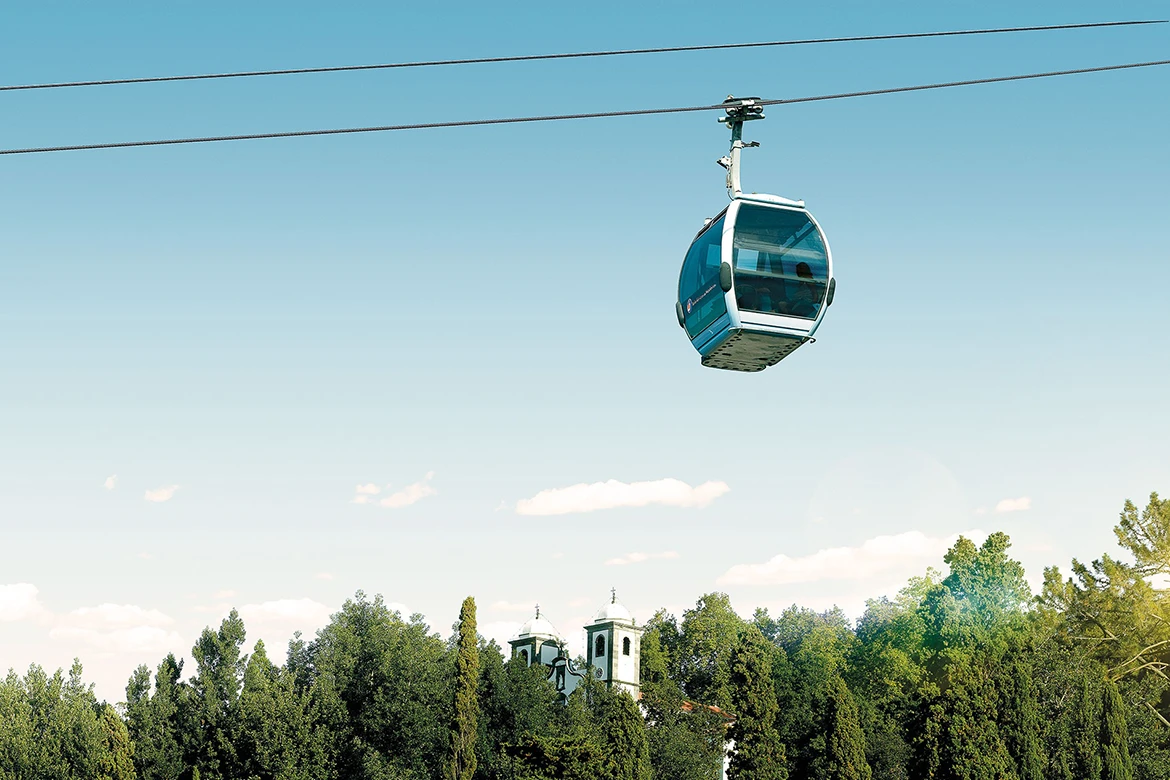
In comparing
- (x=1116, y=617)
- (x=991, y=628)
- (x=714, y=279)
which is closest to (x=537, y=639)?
(x=991, y=628)

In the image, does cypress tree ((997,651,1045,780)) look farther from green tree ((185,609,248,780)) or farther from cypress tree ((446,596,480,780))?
green tree ((185,609,248,780))

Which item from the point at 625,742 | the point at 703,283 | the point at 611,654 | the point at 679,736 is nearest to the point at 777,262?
the point at 703,283

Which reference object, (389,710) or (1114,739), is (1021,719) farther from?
(389,710)

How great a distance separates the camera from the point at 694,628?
91938mm

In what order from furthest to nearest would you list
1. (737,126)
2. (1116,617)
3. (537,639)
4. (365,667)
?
(537,639)
(1116,617)
(365,667)
(737,126)

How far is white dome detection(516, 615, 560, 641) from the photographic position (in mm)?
73625

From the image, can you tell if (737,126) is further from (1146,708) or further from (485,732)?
(1146,708)

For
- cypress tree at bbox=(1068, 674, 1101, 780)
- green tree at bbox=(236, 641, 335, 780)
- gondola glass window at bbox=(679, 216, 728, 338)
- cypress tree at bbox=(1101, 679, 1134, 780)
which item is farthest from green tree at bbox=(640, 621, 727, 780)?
gondola glass window at bbox=(679, 216, 728, 338)

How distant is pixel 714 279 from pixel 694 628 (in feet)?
261

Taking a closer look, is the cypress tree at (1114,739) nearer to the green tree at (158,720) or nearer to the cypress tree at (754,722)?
the cypress tree at (754,722)

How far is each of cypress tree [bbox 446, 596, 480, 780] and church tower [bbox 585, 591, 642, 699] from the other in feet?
55.8

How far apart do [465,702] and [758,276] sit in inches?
1481

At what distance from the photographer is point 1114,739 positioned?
48.3 metres

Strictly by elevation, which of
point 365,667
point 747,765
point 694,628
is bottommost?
point 747,765
